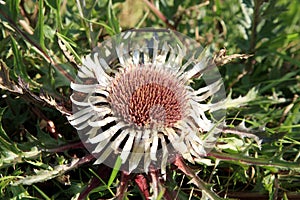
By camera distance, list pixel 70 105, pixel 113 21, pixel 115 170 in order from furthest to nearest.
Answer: pixel 113 21 → pixel 70 105 → pixel 115 170

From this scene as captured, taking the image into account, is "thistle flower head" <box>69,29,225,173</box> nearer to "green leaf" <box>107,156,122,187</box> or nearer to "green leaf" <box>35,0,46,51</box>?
"green leaf" <box>107,156,122,187</box>

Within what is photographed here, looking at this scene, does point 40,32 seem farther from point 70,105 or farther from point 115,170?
point 115,170

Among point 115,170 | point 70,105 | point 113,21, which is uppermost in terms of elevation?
point 113,21

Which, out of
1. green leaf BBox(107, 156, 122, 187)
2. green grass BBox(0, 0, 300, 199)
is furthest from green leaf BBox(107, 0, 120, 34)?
green leaf BBox(107, 156, 122, 187)

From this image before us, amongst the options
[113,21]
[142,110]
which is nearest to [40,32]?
[113,21]

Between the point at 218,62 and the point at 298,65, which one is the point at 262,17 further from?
the point at 218,62

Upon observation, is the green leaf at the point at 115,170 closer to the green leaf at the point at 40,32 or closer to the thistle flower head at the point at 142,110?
the thistle flower head at the point at 142,110

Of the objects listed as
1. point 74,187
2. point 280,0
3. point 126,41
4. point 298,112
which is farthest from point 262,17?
point 74,187
